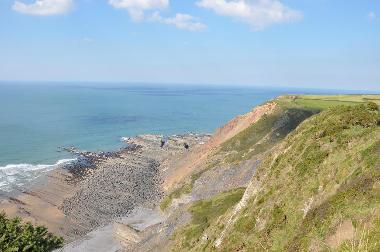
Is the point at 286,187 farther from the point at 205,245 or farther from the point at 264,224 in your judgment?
the point at 205,245

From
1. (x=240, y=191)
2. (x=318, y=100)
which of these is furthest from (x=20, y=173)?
(x=318, y=100)

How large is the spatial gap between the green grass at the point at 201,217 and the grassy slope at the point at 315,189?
5.57 m

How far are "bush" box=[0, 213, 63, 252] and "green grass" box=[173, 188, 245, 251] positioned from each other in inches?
489

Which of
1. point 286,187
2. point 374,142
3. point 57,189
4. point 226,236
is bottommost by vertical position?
point 57,189

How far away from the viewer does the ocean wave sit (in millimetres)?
94287

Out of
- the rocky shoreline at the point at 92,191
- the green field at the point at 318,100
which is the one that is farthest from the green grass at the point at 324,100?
the rocky shoreline at the point at 92,191

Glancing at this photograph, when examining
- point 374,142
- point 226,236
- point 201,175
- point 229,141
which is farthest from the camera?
point 229,141

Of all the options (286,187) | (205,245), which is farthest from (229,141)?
(286,187)

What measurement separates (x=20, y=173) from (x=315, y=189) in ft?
296

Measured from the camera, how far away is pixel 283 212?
28.4m

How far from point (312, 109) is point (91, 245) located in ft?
173

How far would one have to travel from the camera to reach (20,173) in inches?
4072

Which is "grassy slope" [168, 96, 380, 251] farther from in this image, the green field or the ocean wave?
the ocean wave

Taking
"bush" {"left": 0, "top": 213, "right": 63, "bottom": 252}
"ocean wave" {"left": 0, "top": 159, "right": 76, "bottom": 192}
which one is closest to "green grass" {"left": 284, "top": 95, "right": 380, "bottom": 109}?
"ocean wave" {"left": 0, "top": 159, "right": 76, "bottom": 192}
